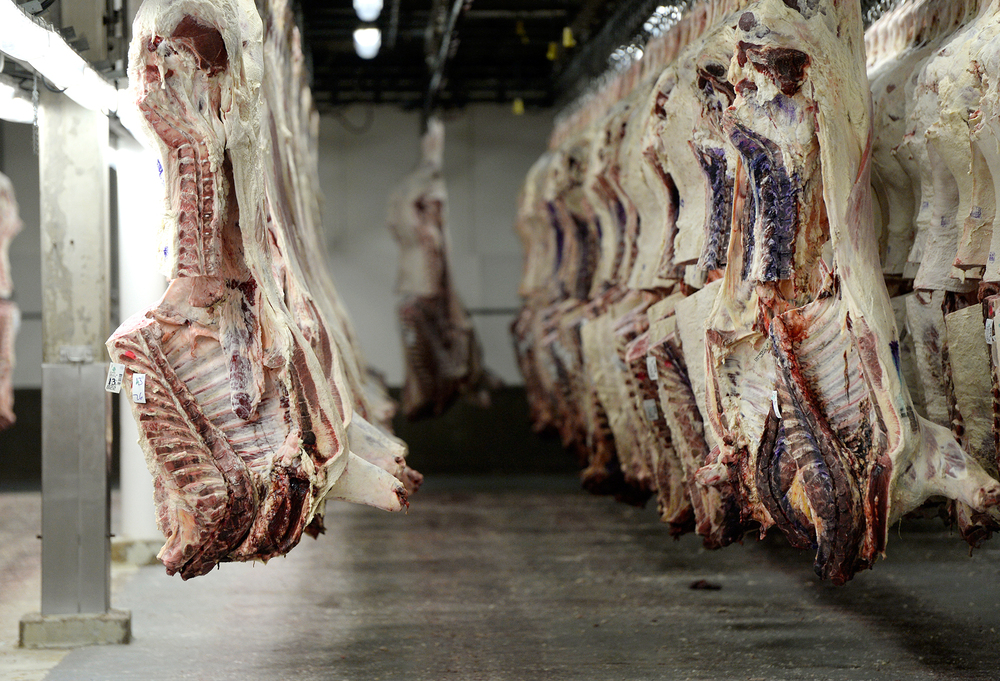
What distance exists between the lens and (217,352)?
3416 millimetres

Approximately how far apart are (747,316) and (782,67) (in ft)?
2.56

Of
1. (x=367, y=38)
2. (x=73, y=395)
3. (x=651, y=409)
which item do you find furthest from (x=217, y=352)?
(x=367, y=38)

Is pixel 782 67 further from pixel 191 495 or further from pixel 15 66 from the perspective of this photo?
pixel 15 66

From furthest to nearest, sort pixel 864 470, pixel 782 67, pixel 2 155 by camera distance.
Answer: pixel 2 155, pixel 782 67, pixel 864 470

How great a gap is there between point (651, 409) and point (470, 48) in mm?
4809

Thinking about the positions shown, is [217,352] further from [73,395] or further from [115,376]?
[73,395]

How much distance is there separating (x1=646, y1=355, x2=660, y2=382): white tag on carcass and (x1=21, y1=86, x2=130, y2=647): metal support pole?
218 centimetres

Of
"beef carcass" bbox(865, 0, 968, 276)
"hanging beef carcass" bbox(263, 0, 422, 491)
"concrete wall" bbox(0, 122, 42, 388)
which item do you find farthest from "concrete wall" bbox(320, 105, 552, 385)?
"beef carcass" bbox(865, 0, 968, 276)

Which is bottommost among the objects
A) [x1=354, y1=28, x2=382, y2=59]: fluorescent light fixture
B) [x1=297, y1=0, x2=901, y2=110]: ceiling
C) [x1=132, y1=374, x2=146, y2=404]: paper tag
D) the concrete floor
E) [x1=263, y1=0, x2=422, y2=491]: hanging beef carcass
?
the concrete floor

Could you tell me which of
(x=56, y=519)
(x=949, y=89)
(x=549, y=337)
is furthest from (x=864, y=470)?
(x=549, y=337)

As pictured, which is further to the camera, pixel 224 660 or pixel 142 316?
pixel 224 660

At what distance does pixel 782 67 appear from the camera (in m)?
3.50

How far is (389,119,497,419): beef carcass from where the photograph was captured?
8805 mm

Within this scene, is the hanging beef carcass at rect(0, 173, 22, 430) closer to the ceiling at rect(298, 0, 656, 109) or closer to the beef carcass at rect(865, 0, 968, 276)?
the ceiling at rect(298, 0, 656, 109)
